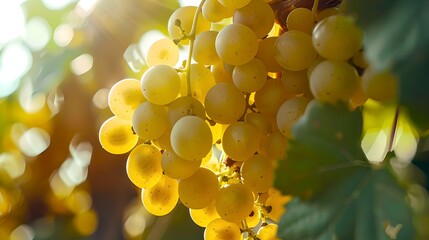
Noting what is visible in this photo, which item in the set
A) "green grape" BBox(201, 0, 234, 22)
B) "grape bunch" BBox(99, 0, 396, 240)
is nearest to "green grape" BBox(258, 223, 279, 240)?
"grape bunch" BBox(99, 0, 396, 240)

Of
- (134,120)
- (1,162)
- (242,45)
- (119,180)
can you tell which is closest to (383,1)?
(242,45)

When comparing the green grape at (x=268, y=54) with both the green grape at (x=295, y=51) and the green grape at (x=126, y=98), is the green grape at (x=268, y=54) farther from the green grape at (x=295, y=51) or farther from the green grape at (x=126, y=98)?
the green grape at (x=126, y=98)

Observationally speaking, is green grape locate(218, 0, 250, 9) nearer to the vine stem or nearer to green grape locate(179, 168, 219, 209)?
the vine stem

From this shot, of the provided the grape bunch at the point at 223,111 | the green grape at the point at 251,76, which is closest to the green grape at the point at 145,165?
the grape bunch at the point at 223,111

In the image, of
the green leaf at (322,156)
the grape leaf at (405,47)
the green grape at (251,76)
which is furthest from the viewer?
the green grape at (251,76)

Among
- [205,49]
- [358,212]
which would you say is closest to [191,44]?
[205,49]

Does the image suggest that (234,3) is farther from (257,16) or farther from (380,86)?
(380,86)
